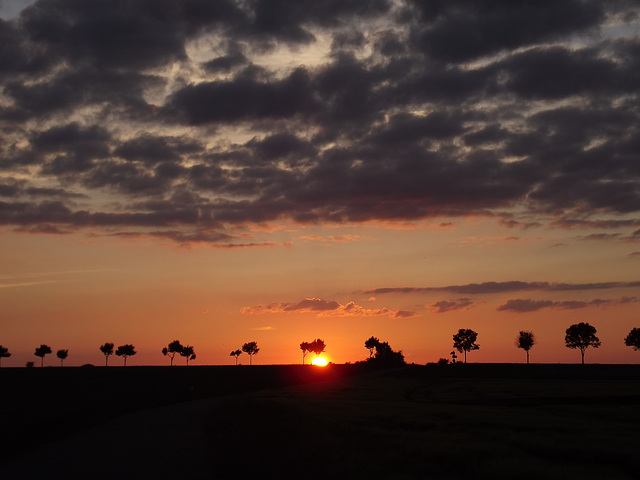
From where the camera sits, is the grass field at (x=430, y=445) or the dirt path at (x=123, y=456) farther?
the dirt path at (x=123, y=456)

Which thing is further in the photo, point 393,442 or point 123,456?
point 123,456

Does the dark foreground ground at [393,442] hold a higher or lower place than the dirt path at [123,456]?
higher

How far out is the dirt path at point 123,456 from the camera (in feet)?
82.3

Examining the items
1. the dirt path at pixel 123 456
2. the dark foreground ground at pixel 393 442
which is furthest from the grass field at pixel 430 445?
the dirt path at pixel 123 456

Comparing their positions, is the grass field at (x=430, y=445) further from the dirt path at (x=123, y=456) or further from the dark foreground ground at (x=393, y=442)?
the dirt path at (x=123, y=456)

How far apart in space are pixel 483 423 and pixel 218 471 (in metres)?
17.6

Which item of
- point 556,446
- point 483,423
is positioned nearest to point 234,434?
point 483,423

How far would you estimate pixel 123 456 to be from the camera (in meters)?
30.1

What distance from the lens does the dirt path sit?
82.3ft

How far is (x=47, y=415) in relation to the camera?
178ft

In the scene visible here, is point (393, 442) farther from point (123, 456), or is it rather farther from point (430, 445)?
point (123, 456)

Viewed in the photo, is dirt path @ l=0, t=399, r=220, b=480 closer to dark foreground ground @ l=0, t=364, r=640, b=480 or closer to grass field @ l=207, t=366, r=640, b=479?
dark foreground ground @ l=0, t=364, r=640, b=480

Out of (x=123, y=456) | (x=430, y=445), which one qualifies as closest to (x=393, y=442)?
(x=430, y=445)

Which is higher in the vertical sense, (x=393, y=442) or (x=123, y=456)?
(x=393, y=442)
